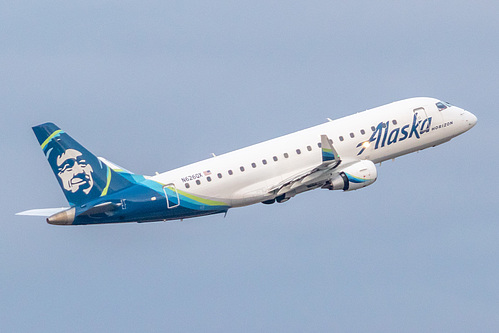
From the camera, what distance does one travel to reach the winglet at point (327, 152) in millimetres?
96938

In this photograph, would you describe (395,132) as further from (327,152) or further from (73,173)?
(73,173)

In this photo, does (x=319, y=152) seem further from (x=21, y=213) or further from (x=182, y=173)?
(x=21, y=213)

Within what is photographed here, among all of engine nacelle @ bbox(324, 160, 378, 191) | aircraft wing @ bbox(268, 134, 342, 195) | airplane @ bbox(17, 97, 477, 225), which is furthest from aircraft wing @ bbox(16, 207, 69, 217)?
engine nacelle @ bbox(324, 160, 378, 191)

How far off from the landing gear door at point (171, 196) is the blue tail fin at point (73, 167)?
11.8 ft

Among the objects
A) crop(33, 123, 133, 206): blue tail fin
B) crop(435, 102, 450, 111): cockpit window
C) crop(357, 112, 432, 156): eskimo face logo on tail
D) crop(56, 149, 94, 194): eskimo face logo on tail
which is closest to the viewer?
crop(33, 123, 133, 206): blue tail fin

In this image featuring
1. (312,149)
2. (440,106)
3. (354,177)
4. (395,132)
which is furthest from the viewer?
(440,106)

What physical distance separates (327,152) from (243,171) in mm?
6567

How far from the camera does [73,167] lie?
95.6m

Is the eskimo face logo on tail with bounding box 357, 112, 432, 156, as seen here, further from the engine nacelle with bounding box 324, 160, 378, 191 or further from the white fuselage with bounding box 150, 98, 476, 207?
the engine nacelle with bounding box 324, 160, 378, 191

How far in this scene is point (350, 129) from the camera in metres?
102

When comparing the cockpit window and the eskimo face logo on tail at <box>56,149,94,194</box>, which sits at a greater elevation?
the cockpit window

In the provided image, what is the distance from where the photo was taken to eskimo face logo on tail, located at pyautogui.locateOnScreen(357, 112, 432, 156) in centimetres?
10306

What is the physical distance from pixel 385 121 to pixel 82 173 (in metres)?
24.6

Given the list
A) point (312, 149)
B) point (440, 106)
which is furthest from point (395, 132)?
point (312, 149)
